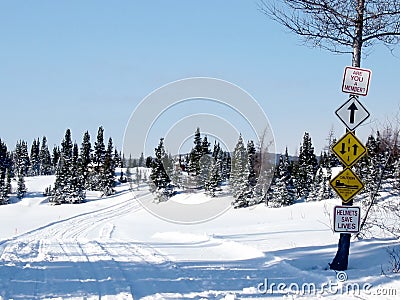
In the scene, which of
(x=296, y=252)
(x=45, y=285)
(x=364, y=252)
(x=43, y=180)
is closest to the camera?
(x=45, y=285)

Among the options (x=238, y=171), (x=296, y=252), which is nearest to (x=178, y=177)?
(x=238, y=171)

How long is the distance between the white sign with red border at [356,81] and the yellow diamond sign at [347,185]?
1.63 meters

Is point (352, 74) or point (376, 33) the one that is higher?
point (376, 33)

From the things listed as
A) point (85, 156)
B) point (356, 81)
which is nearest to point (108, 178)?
point (85, 156)

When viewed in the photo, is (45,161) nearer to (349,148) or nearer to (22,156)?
(22,156)

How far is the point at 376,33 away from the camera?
1188cm

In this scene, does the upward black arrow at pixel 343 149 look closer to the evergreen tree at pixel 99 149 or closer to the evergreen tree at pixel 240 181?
the evergreen tree at pixel 240 181

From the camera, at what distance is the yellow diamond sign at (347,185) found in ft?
33.4

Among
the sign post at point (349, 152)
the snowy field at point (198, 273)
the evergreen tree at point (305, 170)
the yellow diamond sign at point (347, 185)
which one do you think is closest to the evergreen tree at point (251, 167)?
the evergreen tree at point (305, 170)

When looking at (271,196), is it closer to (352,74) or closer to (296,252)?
(296,252)

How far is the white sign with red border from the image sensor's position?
10703 mm

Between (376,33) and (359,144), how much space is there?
9.73ft

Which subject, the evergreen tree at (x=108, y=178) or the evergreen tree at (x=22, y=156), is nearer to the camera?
the evergreen tree at (x=108, y=178)

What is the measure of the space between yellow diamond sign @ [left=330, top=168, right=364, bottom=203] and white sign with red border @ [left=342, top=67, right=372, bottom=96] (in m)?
1.63
